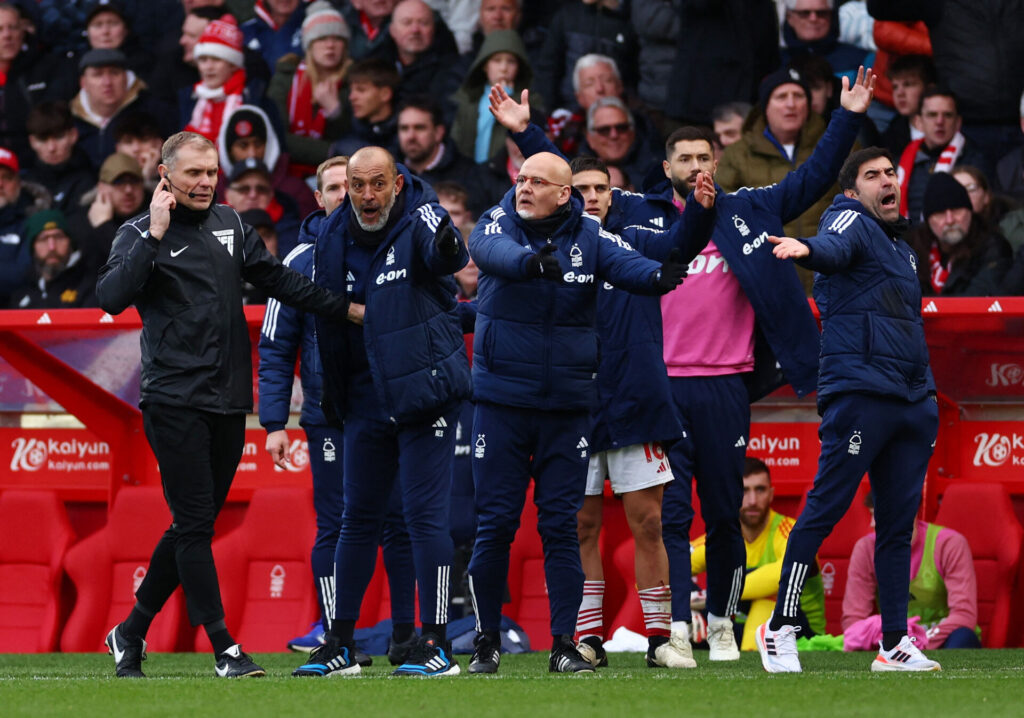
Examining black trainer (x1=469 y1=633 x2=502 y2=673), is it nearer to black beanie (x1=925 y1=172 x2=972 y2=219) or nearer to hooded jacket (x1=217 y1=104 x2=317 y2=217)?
black beanie (x1=925 y1=172 x2=972 y2=219)

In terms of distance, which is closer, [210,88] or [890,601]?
[890,601]

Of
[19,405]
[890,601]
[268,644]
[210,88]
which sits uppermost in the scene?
[210,88]

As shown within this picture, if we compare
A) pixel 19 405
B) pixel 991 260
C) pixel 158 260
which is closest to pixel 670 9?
pixel 991 260

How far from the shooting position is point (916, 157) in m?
12.2

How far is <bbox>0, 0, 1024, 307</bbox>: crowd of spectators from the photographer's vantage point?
38.8 feet

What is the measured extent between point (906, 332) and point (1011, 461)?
3.30 m

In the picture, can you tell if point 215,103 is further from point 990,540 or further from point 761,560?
point 990,540

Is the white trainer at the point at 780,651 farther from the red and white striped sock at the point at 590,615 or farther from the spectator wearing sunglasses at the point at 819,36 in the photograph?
the spectator wearing sunglasses at the point at 819,36

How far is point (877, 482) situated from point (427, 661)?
2105 mm

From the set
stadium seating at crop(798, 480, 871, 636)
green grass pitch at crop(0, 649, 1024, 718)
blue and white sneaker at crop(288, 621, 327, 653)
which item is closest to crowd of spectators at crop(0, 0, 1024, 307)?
stadium seating at crop(798, 480, 871, 636)

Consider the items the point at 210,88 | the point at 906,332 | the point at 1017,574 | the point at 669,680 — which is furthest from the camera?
the point at 210,88

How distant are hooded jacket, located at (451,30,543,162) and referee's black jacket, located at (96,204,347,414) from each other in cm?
665

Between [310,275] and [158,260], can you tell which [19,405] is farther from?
[158,260]

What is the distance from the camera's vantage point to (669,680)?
22.6 feet
